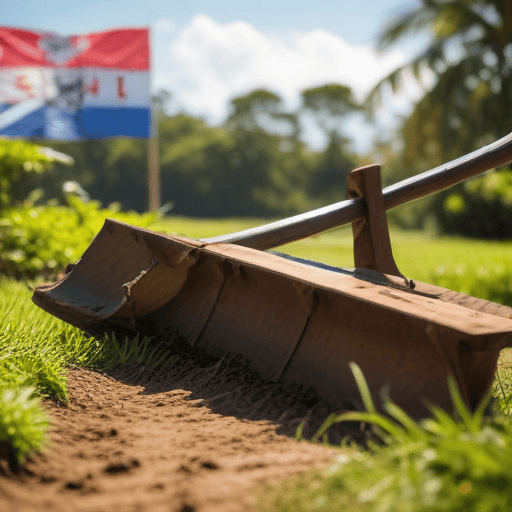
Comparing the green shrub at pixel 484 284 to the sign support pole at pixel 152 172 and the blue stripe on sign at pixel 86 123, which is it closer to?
the sign support pole at pixel 152 172

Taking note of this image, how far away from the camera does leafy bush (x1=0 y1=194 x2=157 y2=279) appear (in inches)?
217

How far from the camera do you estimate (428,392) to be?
195 centimetres

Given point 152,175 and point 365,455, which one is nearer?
point 365,455

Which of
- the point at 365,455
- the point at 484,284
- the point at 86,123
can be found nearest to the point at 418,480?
the point at 365,455

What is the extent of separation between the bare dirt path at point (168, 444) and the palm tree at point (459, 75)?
20558 mm

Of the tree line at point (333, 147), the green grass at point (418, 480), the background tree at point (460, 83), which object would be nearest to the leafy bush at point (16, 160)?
the tree line at point (333, 147)

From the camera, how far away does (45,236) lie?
18.4 feet

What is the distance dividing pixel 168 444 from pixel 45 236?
4186mm

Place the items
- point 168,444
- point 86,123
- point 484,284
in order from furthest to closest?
1. point 86,123
2. point 484,284
3. point 168,444

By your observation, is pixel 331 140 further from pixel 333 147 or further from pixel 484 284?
pixel 484 284

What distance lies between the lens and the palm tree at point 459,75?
21250 millimetres

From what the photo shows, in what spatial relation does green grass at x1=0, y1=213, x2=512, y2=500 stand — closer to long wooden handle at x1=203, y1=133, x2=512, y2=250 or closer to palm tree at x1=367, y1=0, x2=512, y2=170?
long wooden handle at x1=203, y1=133, x2=512, y2=250

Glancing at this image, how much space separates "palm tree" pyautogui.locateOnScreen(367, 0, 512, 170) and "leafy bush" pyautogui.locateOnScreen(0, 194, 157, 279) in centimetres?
1817

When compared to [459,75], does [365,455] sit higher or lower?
lower
